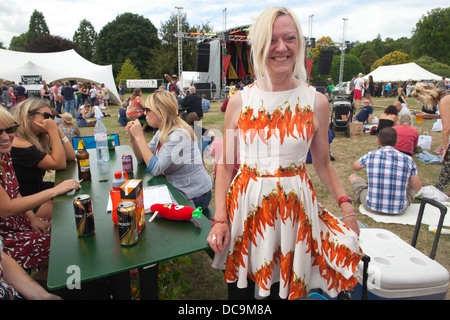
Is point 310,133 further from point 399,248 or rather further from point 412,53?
point 412,53

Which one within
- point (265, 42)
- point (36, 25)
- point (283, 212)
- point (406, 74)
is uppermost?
point (36, 25)

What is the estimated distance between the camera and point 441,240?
10.5ft

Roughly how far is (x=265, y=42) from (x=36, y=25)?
7147 cm

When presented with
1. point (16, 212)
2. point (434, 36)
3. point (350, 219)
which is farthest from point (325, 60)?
point (434, 36)

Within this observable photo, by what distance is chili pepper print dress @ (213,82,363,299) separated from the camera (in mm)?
1269

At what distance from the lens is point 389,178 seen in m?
3.57

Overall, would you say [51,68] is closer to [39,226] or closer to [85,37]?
[39,226]

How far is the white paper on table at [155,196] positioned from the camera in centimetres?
188

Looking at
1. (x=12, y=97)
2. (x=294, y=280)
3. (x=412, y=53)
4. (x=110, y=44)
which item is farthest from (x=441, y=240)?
(x=412, y=53)

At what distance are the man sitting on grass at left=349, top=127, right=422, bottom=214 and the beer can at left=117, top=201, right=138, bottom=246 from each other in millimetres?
3303

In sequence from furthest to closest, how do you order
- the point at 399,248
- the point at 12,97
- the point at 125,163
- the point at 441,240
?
the point at 12,97 < the point at 441,240 < the point at 125,163 < the point at 399,248

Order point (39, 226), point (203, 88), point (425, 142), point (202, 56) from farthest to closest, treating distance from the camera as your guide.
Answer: point (203, 88) < point (202, 56) < point (425, 142) < point (39, 226)

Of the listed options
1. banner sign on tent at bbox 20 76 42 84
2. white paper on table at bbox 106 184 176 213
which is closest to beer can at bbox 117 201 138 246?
white paper on table at bbox 106 184 176 213

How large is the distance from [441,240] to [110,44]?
4676cm
